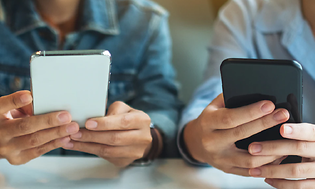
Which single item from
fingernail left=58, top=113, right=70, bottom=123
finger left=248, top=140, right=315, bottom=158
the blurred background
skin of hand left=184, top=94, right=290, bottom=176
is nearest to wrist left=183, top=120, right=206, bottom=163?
skin of hand left=184, top=94, right=290, bottom=176

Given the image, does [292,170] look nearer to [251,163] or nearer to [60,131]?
[251,163]

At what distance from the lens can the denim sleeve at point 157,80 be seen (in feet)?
2.47

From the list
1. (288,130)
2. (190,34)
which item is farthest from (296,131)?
(190,34)

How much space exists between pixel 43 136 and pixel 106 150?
107mm

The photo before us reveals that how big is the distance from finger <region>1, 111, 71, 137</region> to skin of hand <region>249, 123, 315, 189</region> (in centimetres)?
28

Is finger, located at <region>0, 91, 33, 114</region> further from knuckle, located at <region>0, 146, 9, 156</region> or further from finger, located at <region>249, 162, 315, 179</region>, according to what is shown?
finger, located at <region>249, 162, 315, 179</region>

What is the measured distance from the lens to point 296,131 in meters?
0.41

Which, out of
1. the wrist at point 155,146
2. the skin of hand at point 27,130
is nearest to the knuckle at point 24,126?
the skin of hand at point 27,130

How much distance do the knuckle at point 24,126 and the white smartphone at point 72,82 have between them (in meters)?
0.02

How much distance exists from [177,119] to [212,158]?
0.84 ft

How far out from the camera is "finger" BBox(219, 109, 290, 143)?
0.42 m

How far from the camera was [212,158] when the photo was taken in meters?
0.50

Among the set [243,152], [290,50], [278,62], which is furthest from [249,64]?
[290,50]

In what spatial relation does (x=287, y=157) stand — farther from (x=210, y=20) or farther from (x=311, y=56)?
(x=210, y=20)
